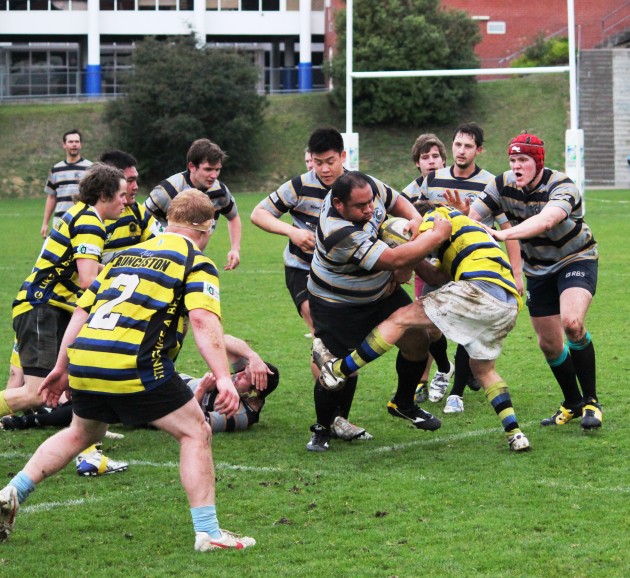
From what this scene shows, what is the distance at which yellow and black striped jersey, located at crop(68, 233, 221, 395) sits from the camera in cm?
503

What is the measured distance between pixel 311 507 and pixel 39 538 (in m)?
1.39

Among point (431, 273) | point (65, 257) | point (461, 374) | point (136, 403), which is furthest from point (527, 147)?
point (136, 403)

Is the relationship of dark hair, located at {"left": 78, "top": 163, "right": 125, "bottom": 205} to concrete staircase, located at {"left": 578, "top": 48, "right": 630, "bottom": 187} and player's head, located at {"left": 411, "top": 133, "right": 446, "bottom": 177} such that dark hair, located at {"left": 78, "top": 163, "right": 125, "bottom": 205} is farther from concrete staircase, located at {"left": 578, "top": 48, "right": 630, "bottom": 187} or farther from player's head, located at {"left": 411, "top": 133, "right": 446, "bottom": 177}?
concrete staircase, located at {"left": 578, "top": 48, "right": 630, "bottom": 187}

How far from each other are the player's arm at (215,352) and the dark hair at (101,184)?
223 cm

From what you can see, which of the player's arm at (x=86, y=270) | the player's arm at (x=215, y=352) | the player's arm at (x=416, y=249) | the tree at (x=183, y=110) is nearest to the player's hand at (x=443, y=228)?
the player's arm at (x=416, y=249)

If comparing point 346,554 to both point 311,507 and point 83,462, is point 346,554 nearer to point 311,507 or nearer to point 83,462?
point 311,507

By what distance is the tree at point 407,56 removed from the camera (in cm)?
4153

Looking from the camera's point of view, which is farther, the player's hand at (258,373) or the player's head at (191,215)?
the player's hand at (258,373)

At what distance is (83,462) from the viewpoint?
6.53 m

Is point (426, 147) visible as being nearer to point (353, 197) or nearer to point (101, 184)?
point (353, 197)

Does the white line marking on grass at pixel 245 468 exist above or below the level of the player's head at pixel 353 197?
below

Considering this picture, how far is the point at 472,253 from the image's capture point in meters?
6.66

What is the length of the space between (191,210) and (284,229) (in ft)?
8.07

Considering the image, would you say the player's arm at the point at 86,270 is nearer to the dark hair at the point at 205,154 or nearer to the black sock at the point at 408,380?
the black sock at the point at 408,380
